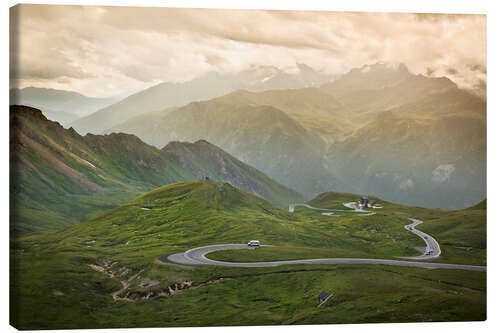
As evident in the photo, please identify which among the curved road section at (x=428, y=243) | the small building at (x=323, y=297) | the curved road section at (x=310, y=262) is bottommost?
the small building at (x=323, y=297)

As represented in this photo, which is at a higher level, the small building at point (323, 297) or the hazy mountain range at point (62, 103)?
the hazy mountain range at point (62, 103)

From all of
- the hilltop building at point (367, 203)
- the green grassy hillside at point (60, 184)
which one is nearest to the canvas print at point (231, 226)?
the green grassy hillside at point (60, 184)

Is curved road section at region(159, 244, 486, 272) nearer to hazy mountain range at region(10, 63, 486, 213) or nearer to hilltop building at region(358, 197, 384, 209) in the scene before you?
hazy mountain range at region(10, 63, 486, 213)

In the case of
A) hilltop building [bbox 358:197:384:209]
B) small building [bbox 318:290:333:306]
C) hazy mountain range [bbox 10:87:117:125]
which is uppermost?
hazy mountain range [bbox 10:87:117:125]

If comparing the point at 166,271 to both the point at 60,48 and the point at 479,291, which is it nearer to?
the point at 60,48

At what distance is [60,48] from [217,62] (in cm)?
2460

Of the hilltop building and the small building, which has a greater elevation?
the hilltop building

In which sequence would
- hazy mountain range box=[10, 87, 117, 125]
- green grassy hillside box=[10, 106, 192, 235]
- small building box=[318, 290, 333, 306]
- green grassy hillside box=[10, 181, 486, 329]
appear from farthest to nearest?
green grassy hillside box=[10, 106, 192, 235] < hazy mountain range box=[10, 87, 117, 125] < small building box=[318, 290, 333, 306] < green grassy hillside box=[10, 181, 486, 329]

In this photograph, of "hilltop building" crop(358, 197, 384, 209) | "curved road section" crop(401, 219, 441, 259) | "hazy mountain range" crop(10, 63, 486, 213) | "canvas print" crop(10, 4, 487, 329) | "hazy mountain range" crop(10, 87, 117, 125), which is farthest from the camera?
"hilltop building" crop(358, 197, 384, 209)

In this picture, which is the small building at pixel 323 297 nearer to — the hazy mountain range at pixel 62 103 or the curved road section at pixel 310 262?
the curved road section at pixel 310 262

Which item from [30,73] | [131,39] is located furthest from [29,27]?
[131,39]

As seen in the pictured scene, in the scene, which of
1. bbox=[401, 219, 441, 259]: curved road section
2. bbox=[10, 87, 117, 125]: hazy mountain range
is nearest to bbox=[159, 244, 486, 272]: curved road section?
bbox=[401, 219, 441, 259]: curved road section

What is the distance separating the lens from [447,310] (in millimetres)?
51312

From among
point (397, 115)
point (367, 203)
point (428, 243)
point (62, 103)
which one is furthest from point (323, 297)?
point (397, 115)
